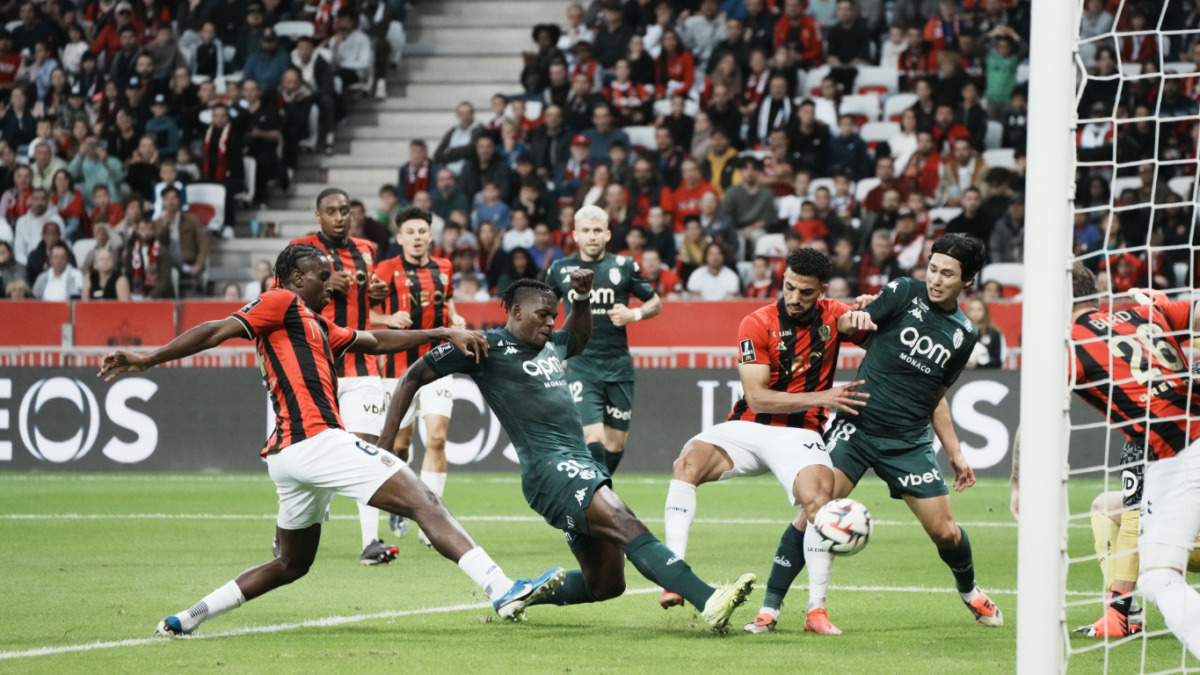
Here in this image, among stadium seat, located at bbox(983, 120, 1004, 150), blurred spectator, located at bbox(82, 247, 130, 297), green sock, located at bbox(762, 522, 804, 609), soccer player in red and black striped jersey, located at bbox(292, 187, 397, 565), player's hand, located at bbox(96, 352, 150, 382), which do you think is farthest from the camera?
stadium seat, located at bbox(983, 120, 1004, 150)

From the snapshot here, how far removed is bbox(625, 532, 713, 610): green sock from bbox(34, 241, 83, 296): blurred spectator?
13540mm

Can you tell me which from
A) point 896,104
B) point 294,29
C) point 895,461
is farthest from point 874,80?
point 895,461

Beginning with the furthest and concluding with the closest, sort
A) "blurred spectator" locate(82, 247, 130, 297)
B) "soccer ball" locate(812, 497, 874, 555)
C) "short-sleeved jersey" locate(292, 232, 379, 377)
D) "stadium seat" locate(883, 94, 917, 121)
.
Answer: "stadium seat" locate(883, 94, 917, 121) → "blurred spectator" locate(82, 247, 130, 297) → "short-sleeved jersey" locate(292, 232, 379, 377) → "soccer ball" locate(812, 497, 874, 555)

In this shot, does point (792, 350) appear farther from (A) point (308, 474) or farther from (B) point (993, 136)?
(B) point (993, 136)

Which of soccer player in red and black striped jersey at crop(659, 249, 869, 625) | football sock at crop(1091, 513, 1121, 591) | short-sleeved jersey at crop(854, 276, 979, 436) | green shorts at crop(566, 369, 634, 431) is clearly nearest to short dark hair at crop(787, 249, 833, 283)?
soccer player in red and black striped jersey at crop(659, 249, 869, 625)

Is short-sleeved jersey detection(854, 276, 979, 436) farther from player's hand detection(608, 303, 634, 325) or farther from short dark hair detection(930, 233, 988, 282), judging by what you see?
player's hand detection(608, 303, 634, 325)

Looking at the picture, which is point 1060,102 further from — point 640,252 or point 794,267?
point 640,252

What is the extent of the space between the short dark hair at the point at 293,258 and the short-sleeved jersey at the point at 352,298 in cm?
256

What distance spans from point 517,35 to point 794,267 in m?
16.6

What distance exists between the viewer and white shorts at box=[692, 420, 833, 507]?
686cm

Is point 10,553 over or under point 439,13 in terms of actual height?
under

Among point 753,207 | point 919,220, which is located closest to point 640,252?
point 753,207

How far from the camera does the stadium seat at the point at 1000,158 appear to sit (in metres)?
17.5

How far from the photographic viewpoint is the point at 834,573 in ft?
28.8
